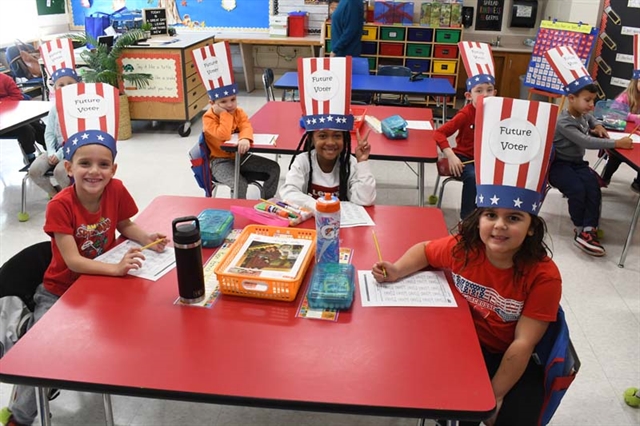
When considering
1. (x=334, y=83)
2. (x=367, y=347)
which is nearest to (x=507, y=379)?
(x=367, y=347)

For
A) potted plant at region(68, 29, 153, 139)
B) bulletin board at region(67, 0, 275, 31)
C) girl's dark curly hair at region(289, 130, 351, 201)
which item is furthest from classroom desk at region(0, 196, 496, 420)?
bulletin board at region(67, 0, 275, 31)

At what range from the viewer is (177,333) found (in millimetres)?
1333

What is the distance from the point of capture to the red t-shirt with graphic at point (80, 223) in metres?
1.74

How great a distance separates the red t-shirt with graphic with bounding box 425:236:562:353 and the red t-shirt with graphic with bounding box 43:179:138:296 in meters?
1.14

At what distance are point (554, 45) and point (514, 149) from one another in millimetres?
5188

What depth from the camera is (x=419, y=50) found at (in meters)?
6.78

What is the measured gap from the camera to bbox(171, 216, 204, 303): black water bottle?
137 centimetres

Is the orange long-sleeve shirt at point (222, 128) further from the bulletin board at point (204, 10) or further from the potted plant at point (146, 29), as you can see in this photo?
the bulletin board at point (204, 10)

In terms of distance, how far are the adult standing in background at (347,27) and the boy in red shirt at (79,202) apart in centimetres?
454

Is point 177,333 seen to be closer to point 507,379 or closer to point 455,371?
point 455,371

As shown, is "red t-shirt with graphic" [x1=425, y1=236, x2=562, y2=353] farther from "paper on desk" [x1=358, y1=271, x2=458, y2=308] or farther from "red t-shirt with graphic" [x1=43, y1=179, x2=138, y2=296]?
"red t-shirt with graphic" [x1=43, y1=179, x2=138, y2=296]

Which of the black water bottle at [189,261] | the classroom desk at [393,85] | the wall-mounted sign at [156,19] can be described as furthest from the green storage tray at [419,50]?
the black water bottle at [189,261]

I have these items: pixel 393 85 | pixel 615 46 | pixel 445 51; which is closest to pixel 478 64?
pixel 393 85

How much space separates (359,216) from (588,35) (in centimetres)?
477
